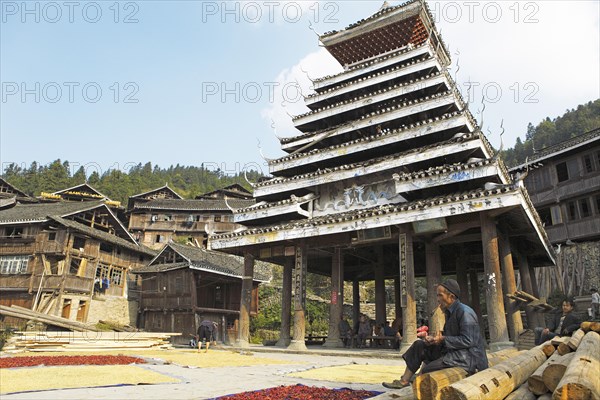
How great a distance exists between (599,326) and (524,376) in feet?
11.3

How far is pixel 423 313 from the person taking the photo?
1341 inches

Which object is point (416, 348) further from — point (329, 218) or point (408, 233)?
point (329, 218)

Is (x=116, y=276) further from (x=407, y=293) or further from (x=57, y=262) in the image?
(x=407, y=293)

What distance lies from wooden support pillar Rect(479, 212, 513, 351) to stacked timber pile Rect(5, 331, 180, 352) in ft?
47.2

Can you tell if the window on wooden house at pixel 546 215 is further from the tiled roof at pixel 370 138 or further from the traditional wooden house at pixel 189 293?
the traditional wooden house at pixel 189 293

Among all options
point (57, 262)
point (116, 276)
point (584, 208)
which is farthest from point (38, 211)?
point (584, 208)

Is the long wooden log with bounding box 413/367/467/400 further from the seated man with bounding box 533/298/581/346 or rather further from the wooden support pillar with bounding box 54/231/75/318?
the wooden support pillar with bounding box 54/231/75/318

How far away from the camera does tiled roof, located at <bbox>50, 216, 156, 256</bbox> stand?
34250 millimetres

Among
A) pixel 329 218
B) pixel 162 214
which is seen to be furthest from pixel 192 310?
pixel 162 214

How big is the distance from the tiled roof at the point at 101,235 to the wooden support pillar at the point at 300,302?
950 inches

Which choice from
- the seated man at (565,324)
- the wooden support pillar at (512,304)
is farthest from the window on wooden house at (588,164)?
the seated man at (565,324)

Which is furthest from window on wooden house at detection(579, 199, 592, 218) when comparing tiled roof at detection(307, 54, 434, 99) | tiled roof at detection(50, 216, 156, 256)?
tiled roof at detection(50, 216, 156, 256)

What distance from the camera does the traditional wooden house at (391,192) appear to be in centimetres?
1517

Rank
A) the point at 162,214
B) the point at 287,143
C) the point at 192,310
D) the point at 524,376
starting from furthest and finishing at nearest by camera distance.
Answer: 1. the point at 162,214
2. the point at 192,310
3. the point at 287,143
4. the point at 524,376
